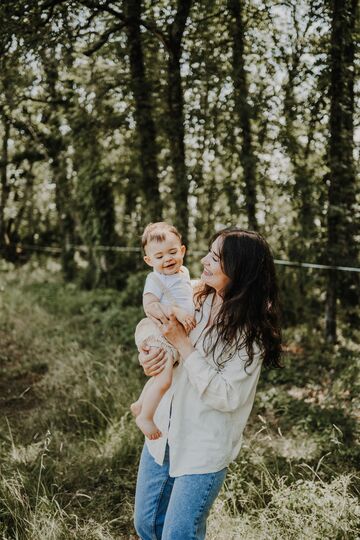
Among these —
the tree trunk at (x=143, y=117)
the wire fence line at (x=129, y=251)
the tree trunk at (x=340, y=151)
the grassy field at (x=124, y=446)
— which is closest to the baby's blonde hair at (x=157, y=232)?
the grassy field at (x=124, y=446)

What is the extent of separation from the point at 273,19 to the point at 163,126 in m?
1.98

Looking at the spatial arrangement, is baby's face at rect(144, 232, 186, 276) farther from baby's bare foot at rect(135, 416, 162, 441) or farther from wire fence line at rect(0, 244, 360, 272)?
wire fence line at rect(0, 244, 360, 272)

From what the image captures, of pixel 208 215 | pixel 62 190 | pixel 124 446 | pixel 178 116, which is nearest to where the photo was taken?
pixel 124 446

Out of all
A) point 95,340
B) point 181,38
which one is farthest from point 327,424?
point 181,38

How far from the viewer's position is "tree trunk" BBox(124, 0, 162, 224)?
6434 millimetres

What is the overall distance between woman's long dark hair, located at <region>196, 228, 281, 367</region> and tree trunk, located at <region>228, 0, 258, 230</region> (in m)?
3.87

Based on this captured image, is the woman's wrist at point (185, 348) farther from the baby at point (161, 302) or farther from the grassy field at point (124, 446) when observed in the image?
the grassy field at point (124, 446)

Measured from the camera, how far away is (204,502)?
186cm

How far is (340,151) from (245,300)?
13.5ft

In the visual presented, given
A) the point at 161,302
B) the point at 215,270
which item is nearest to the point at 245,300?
the point at 215,270

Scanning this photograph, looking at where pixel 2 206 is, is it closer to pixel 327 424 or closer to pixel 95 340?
pixel 95 340

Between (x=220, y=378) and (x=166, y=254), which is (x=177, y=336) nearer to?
(x=220, y=378)

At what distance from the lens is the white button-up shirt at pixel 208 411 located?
6.02ft

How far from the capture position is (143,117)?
677cm
